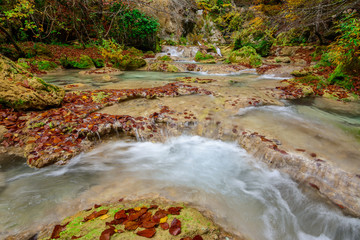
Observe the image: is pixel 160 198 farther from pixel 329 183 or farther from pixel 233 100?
pixel 233 100

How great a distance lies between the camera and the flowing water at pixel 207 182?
200 centimetres

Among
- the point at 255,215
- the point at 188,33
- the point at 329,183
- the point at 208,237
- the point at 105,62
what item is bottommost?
the point at 255,215

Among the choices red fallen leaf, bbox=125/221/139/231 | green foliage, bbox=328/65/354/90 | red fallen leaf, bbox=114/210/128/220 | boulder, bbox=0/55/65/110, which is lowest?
red fallen leaf, bbox=114/210/128/220

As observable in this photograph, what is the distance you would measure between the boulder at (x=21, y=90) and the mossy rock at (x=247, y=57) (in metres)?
14.4

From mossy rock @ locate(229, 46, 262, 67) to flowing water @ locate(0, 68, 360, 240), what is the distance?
11.4 meters

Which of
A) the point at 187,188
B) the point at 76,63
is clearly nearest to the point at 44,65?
the point at 76,63

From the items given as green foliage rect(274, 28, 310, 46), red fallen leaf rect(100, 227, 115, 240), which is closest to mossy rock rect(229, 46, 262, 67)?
green foliage rect(274, 28, 310, 46)

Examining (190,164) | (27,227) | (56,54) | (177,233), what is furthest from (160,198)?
(56,54)

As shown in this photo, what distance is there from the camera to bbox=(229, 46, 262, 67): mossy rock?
45.6ft

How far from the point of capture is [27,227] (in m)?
1.74

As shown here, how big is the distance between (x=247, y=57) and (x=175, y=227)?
16039mm

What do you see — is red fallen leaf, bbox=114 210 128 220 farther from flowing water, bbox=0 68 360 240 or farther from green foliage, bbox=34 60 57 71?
green foliage, bbox=34 60 57 71

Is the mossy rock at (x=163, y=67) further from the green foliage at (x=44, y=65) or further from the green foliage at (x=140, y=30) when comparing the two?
the green foliage at (x=44, y=65)

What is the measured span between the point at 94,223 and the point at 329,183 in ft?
10.2
